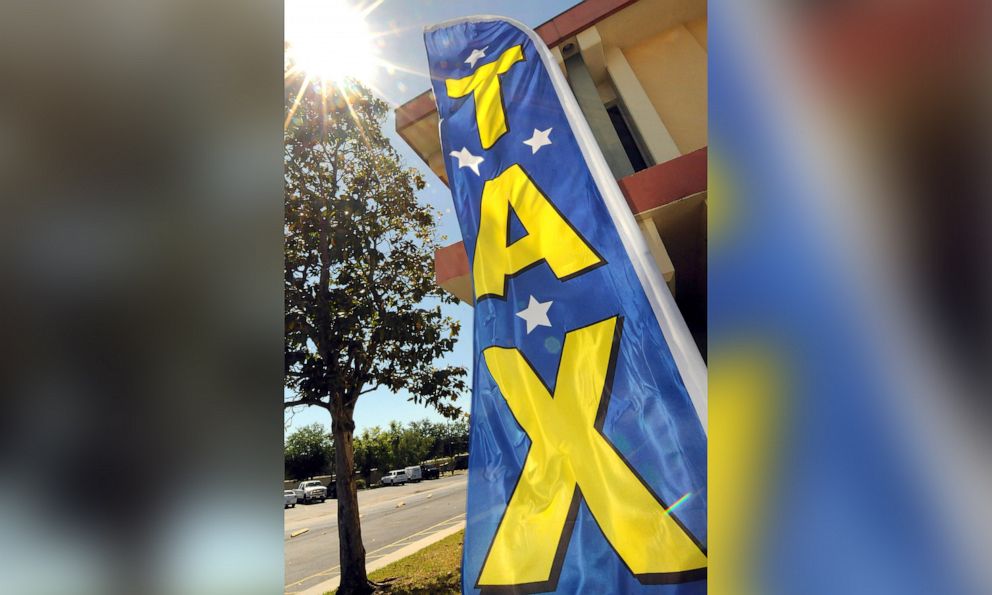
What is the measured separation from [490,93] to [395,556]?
32.2ft

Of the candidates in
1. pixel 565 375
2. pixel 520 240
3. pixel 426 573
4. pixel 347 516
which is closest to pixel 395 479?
pixel 426 573

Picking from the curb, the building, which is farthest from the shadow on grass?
the building

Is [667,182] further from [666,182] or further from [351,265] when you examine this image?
[351,265]

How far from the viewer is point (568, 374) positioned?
2865mm

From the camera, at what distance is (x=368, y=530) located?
51.1 feet

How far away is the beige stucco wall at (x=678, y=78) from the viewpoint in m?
4.81

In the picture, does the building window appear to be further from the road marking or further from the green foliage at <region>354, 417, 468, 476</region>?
the green foliage at <region>354, 417, 468, 476</region>
